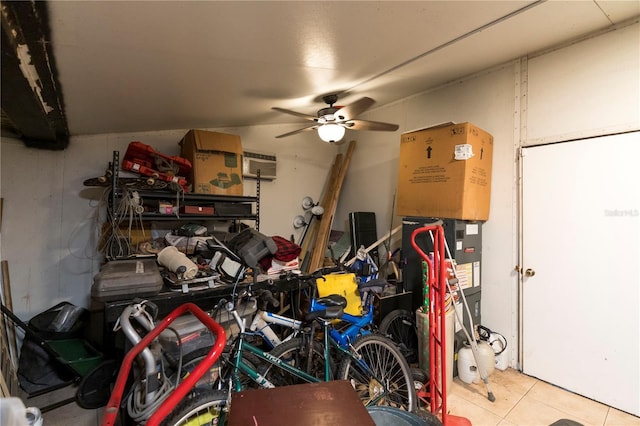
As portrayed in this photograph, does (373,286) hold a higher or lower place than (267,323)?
higher

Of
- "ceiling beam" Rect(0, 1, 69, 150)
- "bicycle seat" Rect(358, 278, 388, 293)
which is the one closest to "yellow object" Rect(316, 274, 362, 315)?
"bicycle seat" Rect(358, 278, 388, 293)

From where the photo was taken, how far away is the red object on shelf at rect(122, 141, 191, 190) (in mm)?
2590

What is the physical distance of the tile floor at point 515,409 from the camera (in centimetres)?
198

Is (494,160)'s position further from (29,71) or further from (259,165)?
(29,71)

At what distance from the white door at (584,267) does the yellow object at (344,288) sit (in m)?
1.49

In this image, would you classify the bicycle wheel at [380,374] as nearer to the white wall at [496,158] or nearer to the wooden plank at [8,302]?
the white wall at [496,158]

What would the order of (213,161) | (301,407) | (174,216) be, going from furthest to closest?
(213,161) < (174,216) < (301,407)

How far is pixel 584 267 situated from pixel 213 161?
3325 mm

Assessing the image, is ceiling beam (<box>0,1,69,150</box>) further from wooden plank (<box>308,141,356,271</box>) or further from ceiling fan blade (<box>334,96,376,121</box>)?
wooden plank (<box>308,141,356,271</box>)

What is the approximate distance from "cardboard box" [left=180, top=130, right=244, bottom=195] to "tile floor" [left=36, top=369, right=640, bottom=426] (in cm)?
189

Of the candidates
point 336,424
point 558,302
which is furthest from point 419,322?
point 336,424

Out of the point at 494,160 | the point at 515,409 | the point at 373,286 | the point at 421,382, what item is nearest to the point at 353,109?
the point at 494,160

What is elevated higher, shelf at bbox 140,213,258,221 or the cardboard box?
the cardboard box

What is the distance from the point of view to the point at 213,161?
9.66 ft
